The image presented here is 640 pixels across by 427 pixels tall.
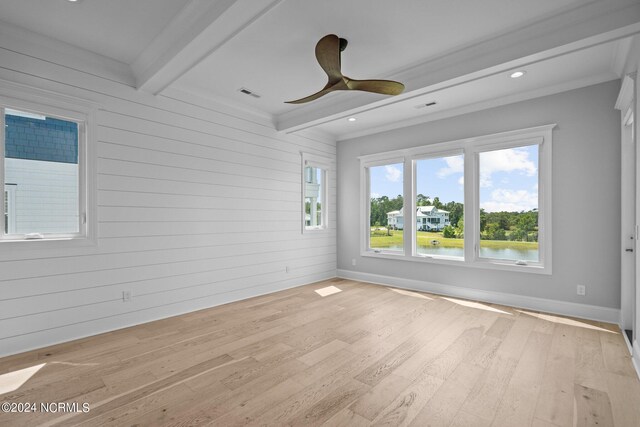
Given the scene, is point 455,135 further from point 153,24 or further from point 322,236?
point 153,24

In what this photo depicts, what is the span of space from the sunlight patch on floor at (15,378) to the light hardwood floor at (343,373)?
58 mm

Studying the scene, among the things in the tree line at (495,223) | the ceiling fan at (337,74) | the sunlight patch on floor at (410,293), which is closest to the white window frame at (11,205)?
the ceiling fan at (337,74)

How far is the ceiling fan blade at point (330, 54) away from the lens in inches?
98.3

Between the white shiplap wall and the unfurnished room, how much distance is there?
23 mm

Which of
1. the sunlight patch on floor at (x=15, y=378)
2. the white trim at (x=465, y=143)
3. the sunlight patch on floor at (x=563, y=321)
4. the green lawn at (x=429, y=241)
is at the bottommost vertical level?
the sunlight patch on floor at (x=563, y=321)

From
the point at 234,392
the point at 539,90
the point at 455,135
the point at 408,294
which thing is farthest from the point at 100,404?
the point at 539,90

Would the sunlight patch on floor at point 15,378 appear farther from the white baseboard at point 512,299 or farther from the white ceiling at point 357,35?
the white baseboard at point 512,299

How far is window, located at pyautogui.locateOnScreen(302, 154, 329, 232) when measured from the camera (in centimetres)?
586

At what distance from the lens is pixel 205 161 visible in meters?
4.31

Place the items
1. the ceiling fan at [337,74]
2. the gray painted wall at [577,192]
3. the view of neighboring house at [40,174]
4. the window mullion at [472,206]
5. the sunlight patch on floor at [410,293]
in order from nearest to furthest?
the ceiling fan at [337,74]
the view of neighboring house at [40,174]
the gray painted wall at [577,192]
the window mullion at [472,206]
the sunlight patch on floor at [410,293]

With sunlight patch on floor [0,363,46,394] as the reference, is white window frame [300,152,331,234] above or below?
Answer: above

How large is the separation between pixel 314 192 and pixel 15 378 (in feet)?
15.2

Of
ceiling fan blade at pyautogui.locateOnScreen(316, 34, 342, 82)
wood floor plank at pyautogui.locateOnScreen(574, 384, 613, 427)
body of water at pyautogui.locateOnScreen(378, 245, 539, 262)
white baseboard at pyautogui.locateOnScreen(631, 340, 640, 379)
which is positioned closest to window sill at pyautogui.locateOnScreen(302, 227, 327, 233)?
body of water at pyautogui.locateOnScreen(378, 245, 539, 262)

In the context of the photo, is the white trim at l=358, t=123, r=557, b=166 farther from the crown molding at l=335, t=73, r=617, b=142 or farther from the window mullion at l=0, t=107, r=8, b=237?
the window mullion at l=0, t=107, r=8, b=237
